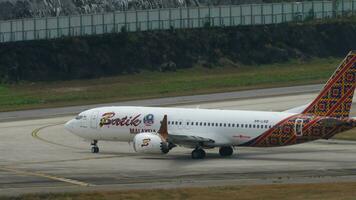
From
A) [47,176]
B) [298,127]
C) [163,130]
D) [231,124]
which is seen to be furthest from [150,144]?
[298,127]

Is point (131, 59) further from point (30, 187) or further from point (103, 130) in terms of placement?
point (30, 187)

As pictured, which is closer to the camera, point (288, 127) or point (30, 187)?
point (30, 187)

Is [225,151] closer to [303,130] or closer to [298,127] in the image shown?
[298,127]

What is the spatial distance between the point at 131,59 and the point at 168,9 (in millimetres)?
13519

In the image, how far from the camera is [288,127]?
8131 cm

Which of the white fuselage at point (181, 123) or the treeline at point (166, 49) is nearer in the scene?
the white fuselage at point (181, 123)

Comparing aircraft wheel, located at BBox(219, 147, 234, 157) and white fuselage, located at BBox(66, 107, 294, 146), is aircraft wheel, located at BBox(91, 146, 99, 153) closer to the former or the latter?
white fuselage, located at BBox(66, 107, 294, 146)

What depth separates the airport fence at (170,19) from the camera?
14838 cm

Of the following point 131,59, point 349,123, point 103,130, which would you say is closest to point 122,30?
point 131,59

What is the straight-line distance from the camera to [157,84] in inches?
5566

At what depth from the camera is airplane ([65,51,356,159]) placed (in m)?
80.9

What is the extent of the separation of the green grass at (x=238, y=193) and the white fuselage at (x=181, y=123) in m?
16.5

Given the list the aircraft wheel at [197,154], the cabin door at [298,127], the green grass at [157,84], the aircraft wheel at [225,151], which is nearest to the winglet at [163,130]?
Answer: the aircraft wheel at [197,154]

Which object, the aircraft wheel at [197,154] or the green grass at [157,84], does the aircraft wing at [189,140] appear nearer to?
the aircraft wheel at [197,154]
